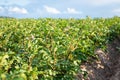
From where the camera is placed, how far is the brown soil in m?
12.4

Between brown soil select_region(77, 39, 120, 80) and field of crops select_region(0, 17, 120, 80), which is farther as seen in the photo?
brown soil select_region(77, 39, 120, 80)

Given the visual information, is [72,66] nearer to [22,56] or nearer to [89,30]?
[22,56]

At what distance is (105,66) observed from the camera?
1396 centimetres

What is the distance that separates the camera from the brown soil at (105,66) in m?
12.4

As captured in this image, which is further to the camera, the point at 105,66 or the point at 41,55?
the point at 105,66

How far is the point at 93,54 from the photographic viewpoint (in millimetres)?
13242

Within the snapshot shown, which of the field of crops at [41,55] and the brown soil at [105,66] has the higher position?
the field of crops at [41,55]

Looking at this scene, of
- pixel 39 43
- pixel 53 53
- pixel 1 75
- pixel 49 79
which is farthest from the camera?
pixel 39 43

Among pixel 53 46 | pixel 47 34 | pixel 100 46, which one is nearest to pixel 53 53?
pixel 53 46

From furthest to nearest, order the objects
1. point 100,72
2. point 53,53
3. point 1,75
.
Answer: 1. point 100,72
2. point 53,53
3. point 1,75

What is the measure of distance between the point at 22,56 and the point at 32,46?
384 mm

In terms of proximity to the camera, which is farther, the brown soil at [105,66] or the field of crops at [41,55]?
the brown soil at [105,66]

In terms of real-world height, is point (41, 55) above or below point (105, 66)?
above

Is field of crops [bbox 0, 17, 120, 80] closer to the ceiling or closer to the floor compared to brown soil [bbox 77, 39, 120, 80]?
closer to the ceiling
